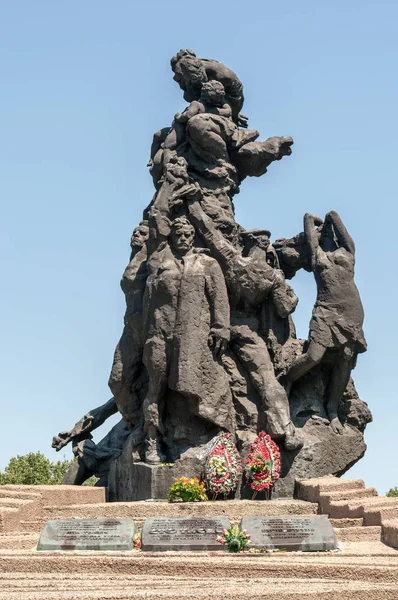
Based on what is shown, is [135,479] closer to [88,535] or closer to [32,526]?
[32,526]

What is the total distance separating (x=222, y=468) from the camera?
14.6 meters

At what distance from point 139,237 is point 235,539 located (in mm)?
6952

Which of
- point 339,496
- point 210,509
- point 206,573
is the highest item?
point 339,496

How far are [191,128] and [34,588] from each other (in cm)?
916

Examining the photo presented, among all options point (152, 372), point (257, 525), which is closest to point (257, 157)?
point (152, 372)

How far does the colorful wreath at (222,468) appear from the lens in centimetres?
1451

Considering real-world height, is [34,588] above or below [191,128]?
below

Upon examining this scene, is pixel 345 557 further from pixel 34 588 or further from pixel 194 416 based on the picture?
pixel 194 416

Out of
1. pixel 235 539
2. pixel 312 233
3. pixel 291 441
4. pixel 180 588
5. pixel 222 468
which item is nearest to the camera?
pixel 180 588

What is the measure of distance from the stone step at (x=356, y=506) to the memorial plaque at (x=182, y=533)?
2.02 metres

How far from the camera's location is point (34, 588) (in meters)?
9.79

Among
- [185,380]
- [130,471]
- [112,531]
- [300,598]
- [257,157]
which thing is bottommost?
[300,598]

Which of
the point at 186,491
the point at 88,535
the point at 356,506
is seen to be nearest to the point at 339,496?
the point at 356,506

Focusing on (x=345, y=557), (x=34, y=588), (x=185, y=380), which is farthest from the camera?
(x=185, y=380)
